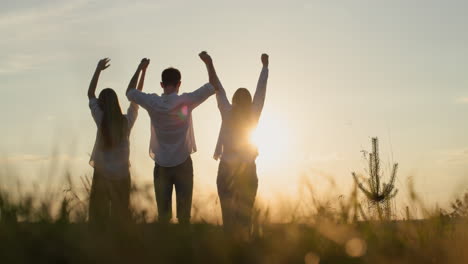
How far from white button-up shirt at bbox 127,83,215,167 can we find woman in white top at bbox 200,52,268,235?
1.04ft

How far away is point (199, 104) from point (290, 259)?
4089mm

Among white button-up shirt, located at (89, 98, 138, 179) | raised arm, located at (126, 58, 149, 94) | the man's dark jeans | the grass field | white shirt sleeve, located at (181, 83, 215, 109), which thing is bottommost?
the grass field

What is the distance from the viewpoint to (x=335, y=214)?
4.64 m

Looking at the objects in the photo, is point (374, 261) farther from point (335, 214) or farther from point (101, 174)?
point (101, 174)

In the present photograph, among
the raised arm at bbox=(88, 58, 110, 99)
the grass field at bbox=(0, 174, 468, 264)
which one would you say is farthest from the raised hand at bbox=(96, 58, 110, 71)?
the grass field at bbox=(0, 174, 468, 264)

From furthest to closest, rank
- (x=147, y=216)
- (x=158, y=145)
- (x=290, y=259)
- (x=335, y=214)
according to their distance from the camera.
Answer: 1. (x=158, y=145)
2. (x=335, y=214)
3. (x=147, y=216)
4. (x=290, y=259)

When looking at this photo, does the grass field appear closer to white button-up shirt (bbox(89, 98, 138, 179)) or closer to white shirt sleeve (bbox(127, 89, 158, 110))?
white button-up shirt (bbox(89, 98, 138, 179))

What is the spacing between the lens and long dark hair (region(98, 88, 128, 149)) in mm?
7535

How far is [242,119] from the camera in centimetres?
784

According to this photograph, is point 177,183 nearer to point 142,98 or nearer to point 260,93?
point 142,98

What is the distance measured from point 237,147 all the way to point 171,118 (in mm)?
831

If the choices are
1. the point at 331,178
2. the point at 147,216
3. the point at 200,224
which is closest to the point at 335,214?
the point at 331,178

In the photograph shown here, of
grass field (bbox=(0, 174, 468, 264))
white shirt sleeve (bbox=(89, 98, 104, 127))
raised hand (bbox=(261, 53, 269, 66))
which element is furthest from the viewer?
raised hand (bbox=(261, 53, 269, 66))

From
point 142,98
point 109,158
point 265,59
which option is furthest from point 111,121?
point 265,59
